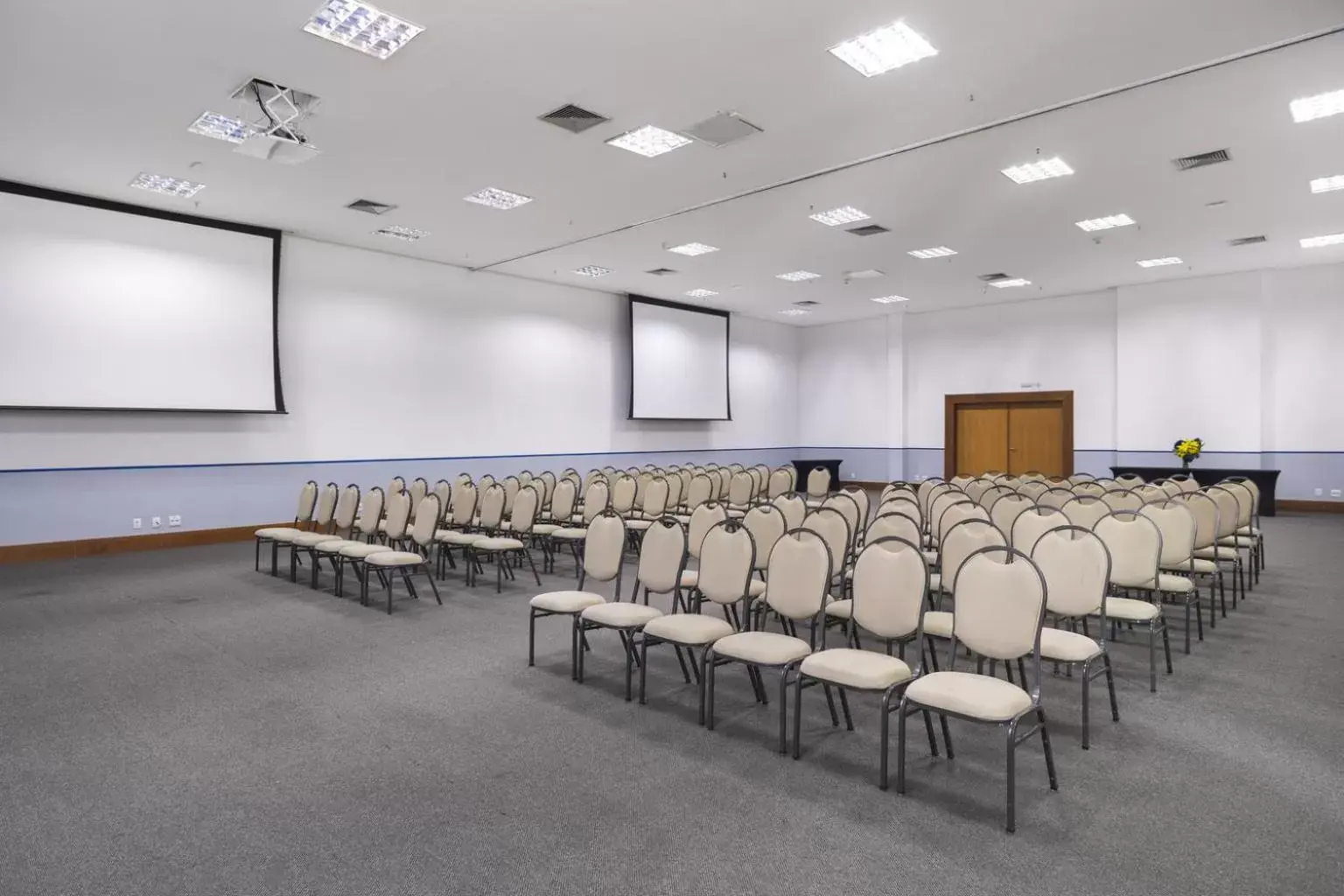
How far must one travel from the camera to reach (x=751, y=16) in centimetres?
491

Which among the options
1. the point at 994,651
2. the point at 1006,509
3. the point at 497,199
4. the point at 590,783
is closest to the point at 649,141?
the point at 497,199

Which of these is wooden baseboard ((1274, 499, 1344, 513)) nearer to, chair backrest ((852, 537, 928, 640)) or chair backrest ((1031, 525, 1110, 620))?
chair backrest ((1031, 525, 1110, 620))

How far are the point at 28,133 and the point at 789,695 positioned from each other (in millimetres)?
8193

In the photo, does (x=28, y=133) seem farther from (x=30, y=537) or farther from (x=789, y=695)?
(x=789, y=695)

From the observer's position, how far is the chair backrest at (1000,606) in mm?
3166

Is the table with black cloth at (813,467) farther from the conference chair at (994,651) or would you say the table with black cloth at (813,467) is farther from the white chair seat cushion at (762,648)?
the conference chair at (994,651)

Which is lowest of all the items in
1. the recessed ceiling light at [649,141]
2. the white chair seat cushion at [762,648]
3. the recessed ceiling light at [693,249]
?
the white chair seat cushion at [762,648]

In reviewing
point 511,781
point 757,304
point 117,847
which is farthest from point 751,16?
point 757,304

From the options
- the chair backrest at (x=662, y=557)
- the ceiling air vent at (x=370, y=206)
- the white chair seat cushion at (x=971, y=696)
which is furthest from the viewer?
the ceiling air vent at (x=370, y=206)

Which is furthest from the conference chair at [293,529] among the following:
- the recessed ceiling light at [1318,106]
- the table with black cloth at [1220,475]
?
the table with black cloth at [1220,475]

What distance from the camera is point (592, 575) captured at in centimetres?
492

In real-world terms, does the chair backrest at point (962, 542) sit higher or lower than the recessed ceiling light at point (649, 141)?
lower

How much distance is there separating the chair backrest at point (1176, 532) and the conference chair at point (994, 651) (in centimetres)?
261

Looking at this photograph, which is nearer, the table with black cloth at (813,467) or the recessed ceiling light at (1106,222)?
the recessed ceiling light at (1106,222)
